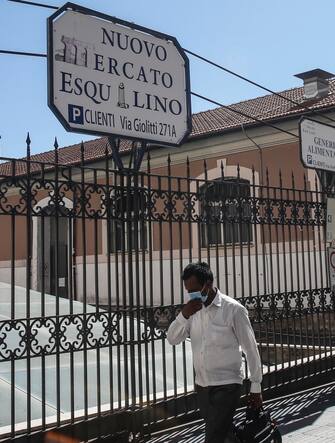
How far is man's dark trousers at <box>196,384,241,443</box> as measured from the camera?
3.92 metres

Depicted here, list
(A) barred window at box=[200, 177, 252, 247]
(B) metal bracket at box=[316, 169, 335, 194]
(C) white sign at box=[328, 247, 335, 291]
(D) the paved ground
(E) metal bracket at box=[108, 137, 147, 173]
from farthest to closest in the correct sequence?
(B) metal bracket at box=[316, 169, 335, 194] < (C) white sign at box=[328, 247, 335, 291] < (A) barred window at box=[200, 177, 252, 247] < (E) metal bracket at box=[108, 137, 147, 173] < (D) the paved ground

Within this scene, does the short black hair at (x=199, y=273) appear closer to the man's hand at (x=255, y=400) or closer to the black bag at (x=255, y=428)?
the man's hand at (x=255, y=400)

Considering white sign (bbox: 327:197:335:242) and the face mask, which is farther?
white sign (bbox: 327:197:335:242)

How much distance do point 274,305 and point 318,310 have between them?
1.13m

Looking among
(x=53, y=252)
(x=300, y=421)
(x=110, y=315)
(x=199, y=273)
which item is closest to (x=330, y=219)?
(x=300, y=421)

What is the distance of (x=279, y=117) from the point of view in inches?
702

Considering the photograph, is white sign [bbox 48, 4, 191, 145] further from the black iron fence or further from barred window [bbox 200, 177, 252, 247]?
barred window [bbox 200, 177, 252, 247]

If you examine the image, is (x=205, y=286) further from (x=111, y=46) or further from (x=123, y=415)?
(x=111, y=46)

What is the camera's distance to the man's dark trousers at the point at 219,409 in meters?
3.92

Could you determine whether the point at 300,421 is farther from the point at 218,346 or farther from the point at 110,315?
the point at 218,346

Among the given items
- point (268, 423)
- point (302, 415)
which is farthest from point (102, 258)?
point (268, 423)

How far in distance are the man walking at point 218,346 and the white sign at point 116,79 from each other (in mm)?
2319

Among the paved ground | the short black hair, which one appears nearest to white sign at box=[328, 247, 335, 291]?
the paved ground

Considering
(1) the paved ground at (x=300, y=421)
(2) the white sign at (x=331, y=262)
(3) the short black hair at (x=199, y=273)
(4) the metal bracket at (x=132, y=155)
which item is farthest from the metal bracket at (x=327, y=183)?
(3) the short black hair at (x=199, y=273)
